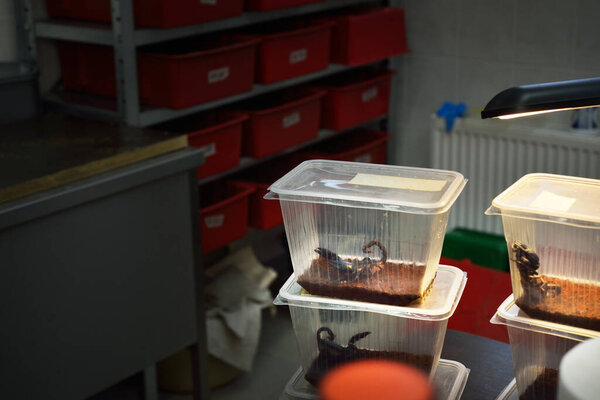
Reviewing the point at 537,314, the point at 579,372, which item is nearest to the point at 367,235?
the point at 537,314

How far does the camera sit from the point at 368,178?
1.04 meters

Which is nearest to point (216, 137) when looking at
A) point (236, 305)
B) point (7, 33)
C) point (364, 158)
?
point (236, 305)

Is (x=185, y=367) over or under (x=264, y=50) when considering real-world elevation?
under

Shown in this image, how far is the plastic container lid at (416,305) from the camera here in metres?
0.94

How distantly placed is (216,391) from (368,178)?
5.62 feet

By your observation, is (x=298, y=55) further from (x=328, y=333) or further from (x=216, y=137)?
(x=328, y=333)

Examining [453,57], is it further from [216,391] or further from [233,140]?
[216,391]

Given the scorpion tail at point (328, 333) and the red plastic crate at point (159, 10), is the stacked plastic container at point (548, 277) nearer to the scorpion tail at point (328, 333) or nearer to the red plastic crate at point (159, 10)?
the scorpion tail at point (328, 333)

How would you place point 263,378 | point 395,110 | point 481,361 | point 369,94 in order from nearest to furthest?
point 481,361, point 263,378, point 369,94, point 395,110

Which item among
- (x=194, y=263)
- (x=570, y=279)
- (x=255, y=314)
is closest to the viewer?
(x=570, y=279)

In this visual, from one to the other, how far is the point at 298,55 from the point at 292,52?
0.11 ft

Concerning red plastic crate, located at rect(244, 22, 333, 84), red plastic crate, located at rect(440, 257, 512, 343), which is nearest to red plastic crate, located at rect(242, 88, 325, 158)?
red plastic crate, located at rect(244, 22, 333, 84)

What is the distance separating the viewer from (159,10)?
215 centimetres

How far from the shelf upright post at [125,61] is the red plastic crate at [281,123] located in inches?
20.0
